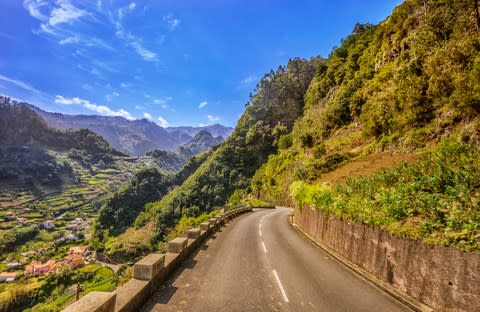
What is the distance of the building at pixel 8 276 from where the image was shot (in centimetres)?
6044

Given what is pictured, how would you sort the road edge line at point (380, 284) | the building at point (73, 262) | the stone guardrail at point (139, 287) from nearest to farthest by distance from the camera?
the stone guardrail at point (139, 287), the road edge line at point (380, 284), the building at point (73, 262)

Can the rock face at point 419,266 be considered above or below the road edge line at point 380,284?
above

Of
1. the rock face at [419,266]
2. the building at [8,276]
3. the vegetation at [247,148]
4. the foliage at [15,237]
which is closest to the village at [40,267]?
the building at [8,276]

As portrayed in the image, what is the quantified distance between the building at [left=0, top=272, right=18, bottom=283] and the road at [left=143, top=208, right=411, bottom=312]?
3142 inches

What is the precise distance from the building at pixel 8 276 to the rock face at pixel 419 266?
84.2 meters

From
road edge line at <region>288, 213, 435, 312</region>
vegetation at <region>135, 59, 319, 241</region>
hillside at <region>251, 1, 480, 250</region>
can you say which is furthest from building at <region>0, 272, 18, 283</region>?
road edge line at <region>288, 213, 435, 312</region>

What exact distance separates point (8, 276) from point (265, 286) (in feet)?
286

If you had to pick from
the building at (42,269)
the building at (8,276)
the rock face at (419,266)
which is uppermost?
the rock face at (419,266)

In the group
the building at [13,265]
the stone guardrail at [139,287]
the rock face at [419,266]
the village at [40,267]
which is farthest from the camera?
the building at [13,265]

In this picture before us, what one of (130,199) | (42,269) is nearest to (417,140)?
(42,269)

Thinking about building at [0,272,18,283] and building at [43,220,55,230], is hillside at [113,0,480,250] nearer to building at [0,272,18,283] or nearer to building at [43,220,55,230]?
building at [0,272,18,283]

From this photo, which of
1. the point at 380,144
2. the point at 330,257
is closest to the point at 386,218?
the point at 330,257

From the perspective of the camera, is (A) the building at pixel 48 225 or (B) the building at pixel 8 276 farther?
(A) the building at pixel 48 225

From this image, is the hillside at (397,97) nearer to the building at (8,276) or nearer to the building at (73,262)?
the building at (73,262)
